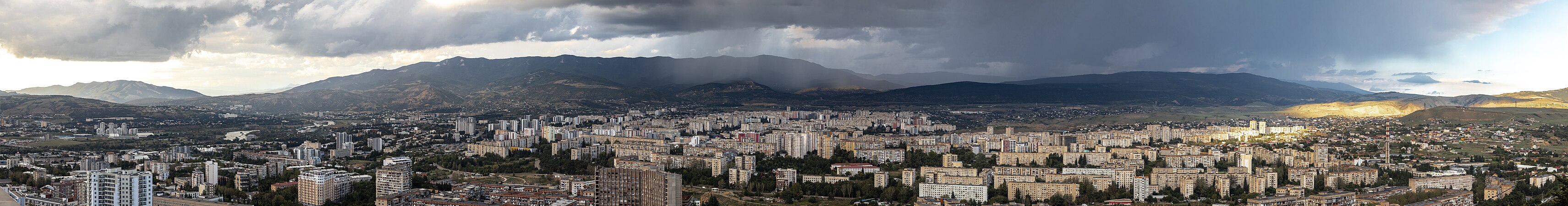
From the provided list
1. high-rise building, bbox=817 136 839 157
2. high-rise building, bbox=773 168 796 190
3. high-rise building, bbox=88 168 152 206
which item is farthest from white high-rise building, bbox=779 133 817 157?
high-rise building, bbox=88 168 152 206

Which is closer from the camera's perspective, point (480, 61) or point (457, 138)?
point (457, 138)

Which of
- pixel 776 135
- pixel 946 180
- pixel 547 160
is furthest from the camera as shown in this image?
pixel 776 135

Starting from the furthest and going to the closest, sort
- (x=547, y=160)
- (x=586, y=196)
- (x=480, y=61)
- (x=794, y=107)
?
(x=480, y=61) < (x=794, y=107) < (x=547, y=160) < (x=586, y=196)

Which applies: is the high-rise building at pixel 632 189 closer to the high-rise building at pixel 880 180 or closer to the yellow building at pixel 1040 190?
the yellow building at pixel 1040 190

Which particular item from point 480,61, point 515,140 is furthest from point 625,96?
point 515,140

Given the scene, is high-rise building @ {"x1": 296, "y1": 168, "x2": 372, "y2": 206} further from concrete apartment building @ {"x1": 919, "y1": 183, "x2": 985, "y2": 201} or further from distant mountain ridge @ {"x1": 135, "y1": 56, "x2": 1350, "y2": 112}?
distant mountain ridge @ {"x1": 135, "y1": 56, "x2": 1350, "y2": 112}

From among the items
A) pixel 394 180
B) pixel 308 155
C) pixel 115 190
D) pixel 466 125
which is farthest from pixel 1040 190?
pixel 466 125

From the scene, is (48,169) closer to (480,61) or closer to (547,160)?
(547,160)
